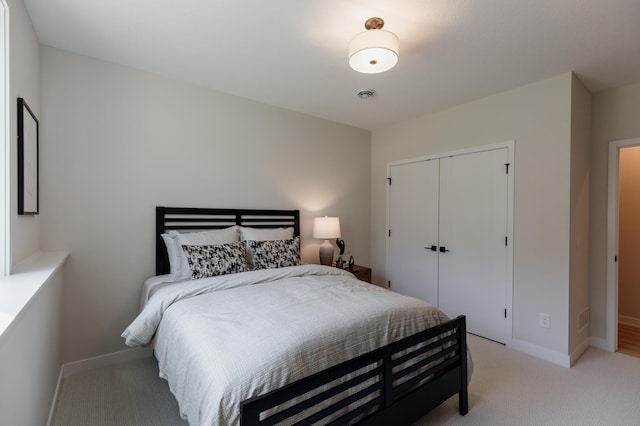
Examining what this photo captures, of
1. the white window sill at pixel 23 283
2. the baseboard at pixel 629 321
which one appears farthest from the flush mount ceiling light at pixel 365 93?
the baseboard at pixel 629 321

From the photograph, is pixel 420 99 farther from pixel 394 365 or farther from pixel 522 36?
pixel 394 365

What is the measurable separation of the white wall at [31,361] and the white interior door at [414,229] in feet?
11.4

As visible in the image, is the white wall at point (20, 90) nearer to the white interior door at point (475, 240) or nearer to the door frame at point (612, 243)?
the white interior door at point (475, 240)

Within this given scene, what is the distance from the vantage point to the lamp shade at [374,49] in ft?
6.10

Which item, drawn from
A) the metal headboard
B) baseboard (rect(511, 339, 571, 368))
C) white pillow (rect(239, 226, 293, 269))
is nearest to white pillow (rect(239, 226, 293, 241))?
white pillow (rect(239, 226, 293, 269))

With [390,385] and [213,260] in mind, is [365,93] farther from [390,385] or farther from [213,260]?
[390,385]

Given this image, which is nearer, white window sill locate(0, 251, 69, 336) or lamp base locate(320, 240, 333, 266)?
white window sill locate(0, 251, 69, 336)

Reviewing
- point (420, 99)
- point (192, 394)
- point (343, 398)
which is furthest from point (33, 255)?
point (420, 99)

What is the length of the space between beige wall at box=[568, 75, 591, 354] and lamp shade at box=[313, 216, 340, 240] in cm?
224

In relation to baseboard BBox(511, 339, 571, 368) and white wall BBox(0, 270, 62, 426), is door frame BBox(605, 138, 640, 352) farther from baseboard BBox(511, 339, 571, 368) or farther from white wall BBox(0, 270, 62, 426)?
white wall BBox(0, 270, 62, 426)

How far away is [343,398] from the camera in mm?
1438

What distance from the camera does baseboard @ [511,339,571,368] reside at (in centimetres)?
261

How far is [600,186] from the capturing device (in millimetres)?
2934

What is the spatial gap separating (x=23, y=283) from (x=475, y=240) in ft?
11.7
